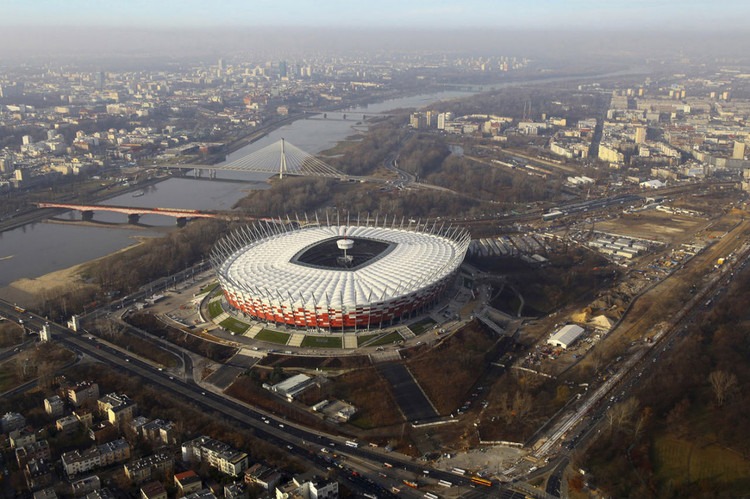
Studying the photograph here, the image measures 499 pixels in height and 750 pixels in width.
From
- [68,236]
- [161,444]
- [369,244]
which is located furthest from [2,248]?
[161,444]

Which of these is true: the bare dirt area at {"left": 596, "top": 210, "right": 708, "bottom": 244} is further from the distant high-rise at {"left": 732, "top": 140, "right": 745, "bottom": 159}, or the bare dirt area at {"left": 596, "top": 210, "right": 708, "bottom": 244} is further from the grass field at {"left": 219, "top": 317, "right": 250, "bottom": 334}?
the grass field at {"left": 219, "top": 317, "right": 250, "bottom": 334}

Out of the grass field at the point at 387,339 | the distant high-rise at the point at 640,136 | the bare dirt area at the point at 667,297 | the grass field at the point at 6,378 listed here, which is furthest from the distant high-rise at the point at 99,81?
the grass field at the point at 387,339

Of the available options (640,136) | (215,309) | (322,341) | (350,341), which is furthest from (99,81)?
(350,341)

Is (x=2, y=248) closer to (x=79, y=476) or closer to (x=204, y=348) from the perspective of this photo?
(x=204, y=348)

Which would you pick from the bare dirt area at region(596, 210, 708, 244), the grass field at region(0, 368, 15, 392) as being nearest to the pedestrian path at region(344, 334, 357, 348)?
the grass field at region(0, 368, 15, 392)

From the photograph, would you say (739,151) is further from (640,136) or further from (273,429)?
(273,429)
